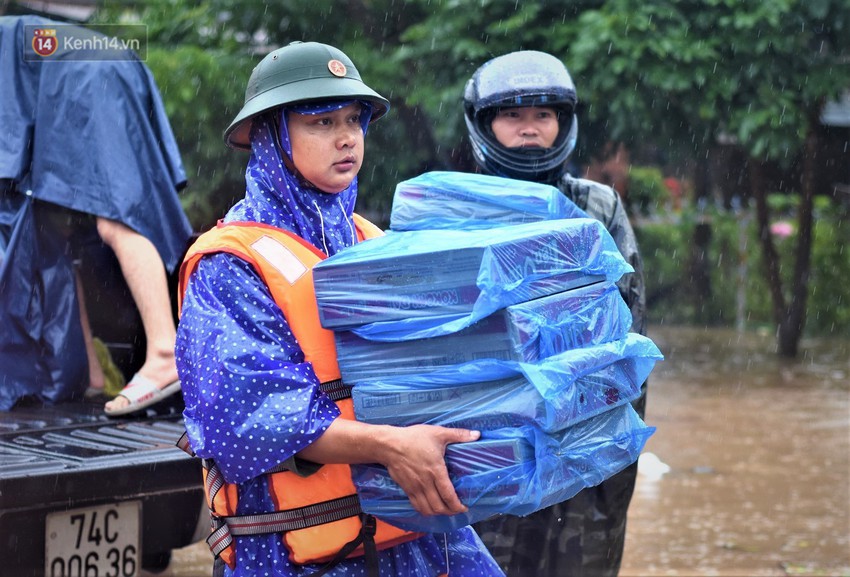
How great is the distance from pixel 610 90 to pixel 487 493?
8.23m

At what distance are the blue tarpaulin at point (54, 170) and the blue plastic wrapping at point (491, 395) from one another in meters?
2.74

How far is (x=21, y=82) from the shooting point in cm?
498

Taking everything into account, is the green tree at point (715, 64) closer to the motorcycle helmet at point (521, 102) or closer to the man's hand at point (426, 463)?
the motorcycle helmet at point (521, 102)

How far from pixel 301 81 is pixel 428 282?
0.54m

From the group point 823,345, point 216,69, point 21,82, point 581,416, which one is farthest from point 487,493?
point 823,345

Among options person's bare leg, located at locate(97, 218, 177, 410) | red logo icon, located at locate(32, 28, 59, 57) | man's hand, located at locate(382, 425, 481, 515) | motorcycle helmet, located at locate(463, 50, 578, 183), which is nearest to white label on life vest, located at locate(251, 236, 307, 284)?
man's hand, located at locate(382, 425, 481, 515)

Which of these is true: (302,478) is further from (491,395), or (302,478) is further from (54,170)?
(54,170)

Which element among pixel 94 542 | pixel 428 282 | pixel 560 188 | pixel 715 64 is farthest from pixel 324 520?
pixel 715 64

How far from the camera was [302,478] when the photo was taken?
2490mm

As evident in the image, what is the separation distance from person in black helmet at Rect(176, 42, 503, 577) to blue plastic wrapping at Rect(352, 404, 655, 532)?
4cm

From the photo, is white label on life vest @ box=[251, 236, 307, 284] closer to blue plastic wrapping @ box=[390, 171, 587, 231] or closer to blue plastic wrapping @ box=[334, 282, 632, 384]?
blue plastic wrapping @ box=[334, 282, 632, 384]

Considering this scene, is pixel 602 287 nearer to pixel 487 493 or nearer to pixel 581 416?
pixel 581 416

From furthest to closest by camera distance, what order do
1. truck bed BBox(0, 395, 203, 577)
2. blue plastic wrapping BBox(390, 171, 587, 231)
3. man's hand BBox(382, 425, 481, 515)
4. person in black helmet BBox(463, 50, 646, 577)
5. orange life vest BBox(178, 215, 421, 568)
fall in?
person in black helmet BBox(463, 50, 646, 577)
truck bed BBox(0, 395, 203, 577)
blue plastic wrapping BBox(390, 171, 587, 231)
orange life vest BBox(178, 215, 421, 568)
man's hand BBox(382, 425, 481, 515)

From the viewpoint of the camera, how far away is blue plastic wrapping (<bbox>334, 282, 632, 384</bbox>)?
2393 millimetres
